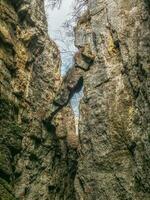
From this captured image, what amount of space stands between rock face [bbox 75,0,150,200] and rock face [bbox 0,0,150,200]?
0.04 m

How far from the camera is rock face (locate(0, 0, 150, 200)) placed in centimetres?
1395

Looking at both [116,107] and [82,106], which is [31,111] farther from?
[116,107]

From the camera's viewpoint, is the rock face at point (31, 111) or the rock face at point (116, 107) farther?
the rock face at point (116, 107)

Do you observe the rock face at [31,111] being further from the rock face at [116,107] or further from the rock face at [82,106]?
the rock face at [116,107]

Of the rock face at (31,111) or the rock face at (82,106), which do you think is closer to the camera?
Result: the rock face at (31,111)

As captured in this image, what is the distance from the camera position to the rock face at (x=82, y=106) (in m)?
13.9

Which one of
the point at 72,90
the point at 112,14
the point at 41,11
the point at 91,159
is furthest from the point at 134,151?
the point at 41,11

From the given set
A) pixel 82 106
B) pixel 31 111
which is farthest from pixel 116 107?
pixel 31 111

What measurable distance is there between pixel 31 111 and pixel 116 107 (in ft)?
11.2

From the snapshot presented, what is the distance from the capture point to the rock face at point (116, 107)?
14.0 m

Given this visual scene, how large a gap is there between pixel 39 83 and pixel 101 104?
3262 mm

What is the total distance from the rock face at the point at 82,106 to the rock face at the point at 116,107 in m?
0.04

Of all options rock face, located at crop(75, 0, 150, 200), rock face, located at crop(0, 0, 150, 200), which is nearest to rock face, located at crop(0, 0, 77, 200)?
rock face, located at crop(0, 0, 150, 200)

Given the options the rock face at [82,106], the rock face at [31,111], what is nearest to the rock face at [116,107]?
the rock face at [82,106]
